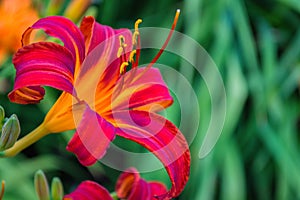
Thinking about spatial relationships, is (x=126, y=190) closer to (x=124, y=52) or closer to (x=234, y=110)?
(x=124, y=52)

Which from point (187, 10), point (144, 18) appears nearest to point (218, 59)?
point (187, 10)

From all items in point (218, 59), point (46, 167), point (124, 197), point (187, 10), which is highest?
point (187, 10)

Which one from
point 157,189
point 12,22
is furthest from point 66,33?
point 12,22

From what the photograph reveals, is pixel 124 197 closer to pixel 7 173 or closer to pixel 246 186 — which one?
pixel 7 173

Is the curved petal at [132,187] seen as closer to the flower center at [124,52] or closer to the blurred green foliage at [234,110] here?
the flower center at [124,52]

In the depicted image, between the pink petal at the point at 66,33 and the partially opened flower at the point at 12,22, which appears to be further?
the partially opened flower at the point at 12,22

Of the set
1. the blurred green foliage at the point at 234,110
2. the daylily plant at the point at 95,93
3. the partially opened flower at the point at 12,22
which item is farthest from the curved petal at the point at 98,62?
the blurred green foliage at the point at 234,110
